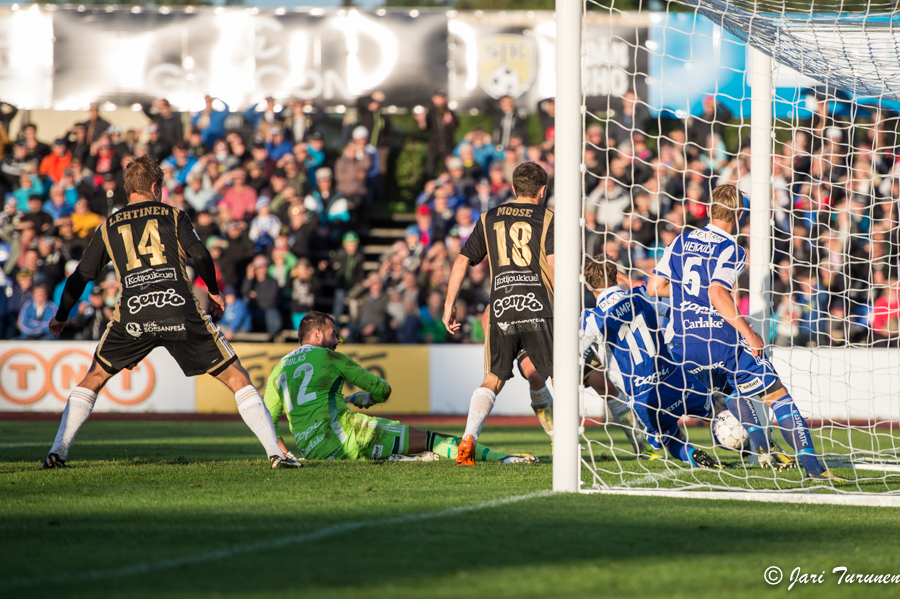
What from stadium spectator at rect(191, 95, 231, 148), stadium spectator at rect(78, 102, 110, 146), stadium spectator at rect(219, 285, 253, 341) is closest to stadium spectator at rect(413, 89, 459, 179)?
stadium spectator at rect(191, 95, 231, 148)

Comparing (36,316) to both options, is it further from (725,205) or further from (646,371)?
(725,205)

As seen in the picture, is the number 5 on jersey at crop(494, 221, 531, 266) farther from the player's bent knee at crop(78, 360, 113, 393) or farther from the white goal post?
the player's bent knee at crop(78, 360, 113, 393)

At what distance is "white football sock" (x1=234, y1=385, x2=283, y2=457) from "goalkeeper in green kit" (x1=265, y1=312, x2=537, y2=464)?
1.04 ft

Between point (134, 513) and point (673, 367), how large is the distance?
4203 mm

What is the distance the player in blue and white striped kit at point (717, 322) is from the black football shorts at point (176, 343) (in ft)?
10.5

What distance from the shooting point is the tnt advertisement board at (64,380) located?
48.4ft

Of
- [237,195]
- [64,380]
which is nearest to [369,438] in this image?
[64,380]

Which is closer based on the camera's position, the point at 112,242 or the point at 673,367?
the point at 112,242

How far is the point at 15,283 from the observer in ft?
52.7

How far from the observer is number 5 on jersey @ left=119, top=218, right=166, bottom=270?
6.57 m

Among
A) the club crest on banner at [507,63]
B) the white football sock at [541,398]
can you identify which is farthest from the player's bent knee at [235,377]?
the club crest on banner at [507,63]

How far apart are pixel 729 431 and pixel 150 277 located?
14.3 feet

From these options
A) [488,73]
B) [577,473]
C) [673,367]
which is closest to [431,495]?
[577,473]

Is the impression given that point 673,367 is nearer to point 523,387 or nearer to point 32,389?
point 523,387
